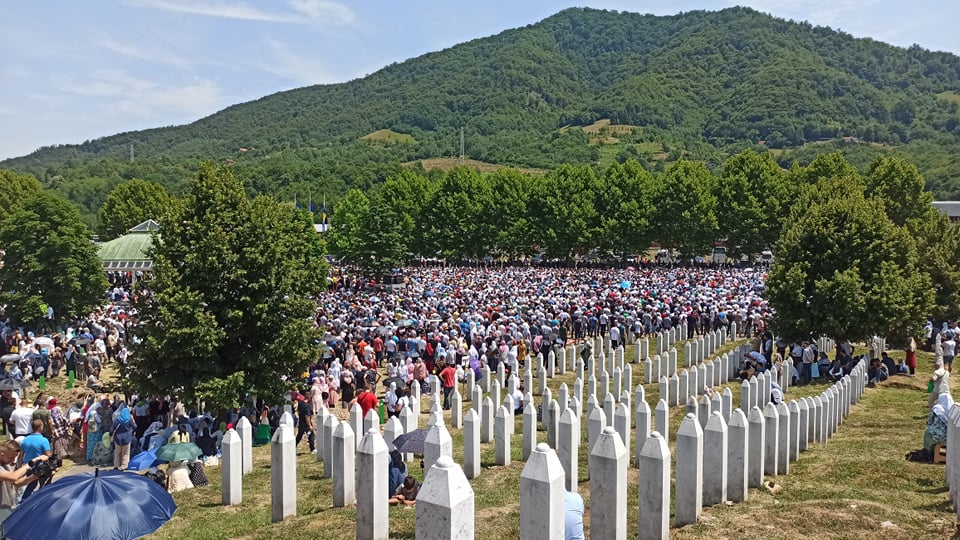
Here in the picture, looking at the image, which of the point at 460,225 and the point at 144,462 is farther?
the point at 460,225

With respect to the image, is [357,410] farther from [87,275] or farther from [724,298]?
[87,275]

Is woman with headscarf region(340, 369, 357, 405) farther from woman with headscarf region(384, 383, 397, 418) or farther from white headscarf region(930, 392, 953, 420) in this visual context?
white headscarf region(930, 392, 953, 420)

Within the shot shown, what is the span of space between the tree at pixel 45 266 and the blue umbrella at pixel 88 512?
30747 millimetres

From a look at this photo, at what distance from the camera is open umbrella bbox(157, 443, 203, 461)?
1239cm

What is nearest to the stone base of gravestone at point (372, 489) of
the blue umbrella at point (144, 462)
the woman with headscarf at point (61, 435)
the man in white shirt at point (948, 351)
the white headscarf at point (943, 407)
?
the blue umbrella at point (144, 462)

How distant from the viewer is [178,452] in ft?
40.9

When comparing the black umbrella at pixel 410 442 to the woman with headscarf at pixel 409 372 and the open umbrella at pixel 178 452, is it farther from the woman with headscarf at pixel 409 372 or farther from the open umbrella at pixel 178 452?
the woman with headscarf at pixel 409 372

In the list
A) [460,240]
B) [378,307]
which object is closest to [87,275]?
[378,307]

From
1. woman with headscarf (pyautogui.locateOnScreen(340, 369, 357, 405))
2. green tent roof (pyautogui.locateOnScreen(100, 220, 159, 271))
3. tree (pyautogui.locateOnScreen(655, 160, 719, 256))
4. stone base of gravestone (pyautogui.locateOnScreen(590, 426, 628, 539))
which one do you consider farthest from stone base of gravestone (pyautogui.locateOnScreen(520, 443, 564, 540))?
tree (pyautogui.locateOnScreen(655, 160, 719, 256))

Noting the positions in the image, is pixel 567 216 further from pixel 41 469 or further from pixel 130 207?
pixel 41 469

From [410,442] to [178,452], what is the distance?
4.38 m

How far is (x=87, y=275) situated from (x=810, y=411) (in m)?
→ 34.7

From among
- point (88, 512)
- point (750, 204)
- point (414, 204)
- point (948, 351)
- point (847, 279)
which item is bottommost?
point (948, 351)

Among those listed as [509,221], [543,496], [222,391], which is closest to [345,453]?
[543,496]
